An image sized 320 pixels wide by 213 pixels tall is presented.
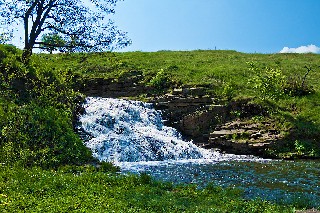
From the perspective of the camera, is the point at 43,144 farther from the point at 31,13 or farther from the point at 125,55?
the point at 125,55

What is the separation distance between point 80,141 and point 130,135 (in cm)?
692

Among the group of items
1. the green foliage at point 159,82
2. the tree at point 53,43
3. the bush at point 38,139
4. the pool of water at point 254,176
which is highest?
the tree at point 53,43

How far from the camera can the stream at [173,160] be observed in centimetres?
1966

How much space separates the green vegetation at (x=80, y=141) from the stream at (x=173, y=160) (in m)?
2.32

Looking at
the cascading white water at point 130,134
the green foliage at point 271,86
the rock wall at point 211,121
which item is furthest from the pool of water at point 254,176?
the green foliage at point 271,86

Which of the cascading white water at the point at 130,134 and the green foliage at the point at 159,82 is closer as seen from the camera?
the cascading white water at the point at 130,134

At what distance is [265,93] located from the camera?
1540 inches

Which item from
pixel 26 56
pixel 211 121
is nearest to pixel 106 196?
pixel 26 56

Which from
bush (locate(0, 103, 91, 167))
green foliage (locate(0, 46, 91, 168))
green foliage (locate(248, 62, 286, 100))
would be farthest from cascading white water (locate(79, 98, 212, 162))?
green foliage (locate(248, 62, 286, 100))

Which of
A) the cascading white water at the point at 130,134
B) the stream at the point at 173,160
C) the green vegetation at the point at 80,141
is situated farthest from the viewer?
the cascading white water at the point at 130,134

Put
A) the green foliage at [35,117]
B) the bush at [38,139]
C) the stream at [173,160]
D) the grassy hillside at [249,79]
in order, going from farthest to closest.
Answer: the grassy hillside at [249,79], the green foliage at [35,117], the bush at [38,139], the stream at [173,160]

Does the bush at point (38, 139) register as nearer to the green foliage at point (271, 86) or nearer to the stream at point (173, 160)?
the stream at point (173, 160)

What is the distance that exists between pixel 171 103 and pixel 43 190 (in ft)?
82.4

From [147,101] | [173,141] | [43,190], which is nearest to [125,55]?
[147,101]
